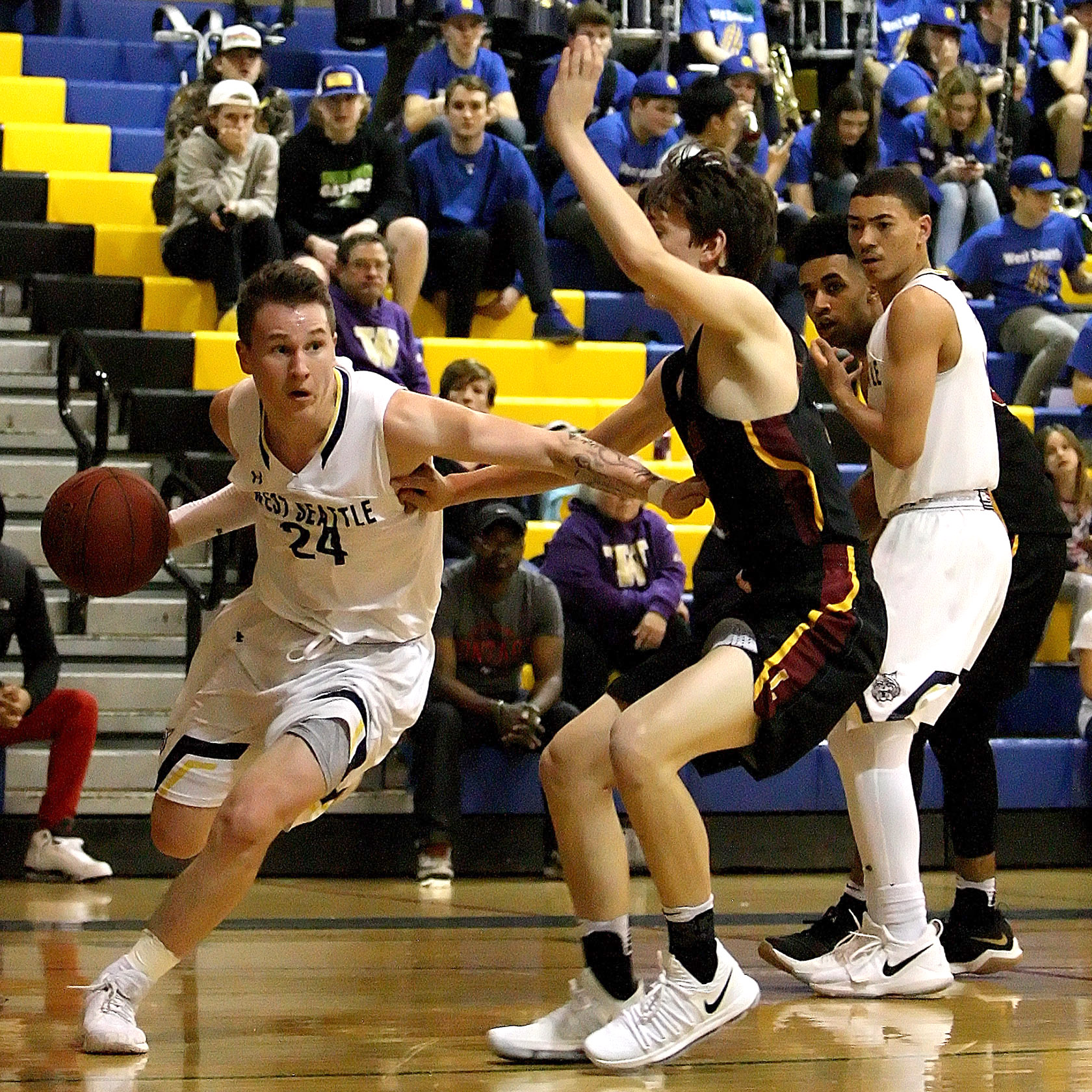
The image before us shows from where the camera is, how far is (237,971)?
450cm

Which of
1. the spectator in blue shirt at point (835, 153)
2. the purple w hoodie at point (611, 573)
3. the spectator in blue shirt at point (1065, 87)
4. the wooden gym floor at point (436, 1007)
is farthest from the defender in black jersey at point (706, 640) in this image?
the spectator in blue shirt at point (1065, 87)

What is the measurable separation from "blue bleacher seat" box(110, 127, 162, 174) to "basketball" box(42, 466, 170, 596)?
5696 mm

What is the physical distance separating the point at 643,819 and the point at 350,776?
0.67m

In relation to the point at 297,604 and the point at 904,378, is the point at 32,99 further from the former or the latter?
the point at 904,378

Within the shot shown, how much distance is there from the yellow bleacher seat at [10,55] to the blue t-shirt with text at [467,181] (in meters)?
2.70

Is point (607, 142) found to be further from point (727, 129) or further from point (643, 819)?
point (643, 819)

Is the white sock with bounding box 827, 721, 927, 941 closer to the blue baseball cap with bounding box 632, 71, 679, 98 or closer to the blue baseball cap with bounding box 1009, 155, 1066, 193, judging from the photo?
the blue baseball cap with bounding box 632, 71, 679, 98

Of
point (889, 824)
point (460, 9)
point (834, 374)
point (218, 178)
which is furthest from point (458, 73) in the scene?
point (889, 824)

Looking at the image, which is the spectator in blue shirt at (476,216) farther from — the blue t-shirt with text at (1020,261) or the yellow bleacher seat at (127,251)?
the blue t-shirt with text at (1020,261)

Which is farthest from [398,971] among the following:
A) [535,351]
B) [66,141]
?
[66,141]

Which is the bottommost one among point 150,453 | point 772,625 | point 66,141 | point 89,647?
point 89,647

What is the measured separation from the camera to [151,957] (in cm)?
359

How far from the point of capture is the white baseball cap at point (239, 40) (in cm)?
866

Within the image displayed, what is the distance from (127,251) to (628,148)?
2527 mm
